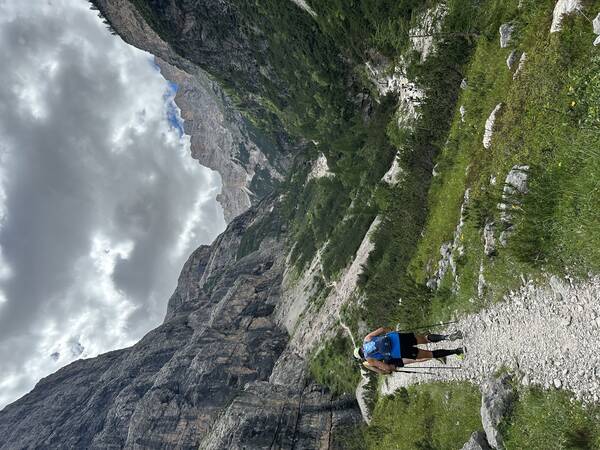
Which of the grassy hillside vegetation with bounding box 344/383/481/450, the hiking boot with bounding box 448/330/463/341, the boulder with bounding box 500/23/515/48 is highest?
the boulder with bounding box 500/23/515/48

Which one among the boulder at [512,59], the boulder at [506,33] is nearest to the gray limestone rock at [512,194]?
the boulder at [512,59]

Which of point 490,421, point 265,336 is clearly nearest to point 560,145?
point 490,421

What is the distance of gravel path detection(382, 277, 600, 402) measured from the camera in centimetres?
789

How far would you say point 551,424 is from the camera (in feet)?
28.0

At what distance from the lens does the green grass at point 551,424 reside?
7566 mm

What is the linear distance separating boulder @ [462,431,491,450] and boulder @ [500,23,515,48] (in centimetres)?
1439

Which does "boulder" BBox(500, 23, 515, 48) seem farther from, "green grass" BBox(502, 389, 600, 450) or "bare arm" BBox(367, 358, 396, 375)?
"green grass" BBox(502, 389, 600, 450)

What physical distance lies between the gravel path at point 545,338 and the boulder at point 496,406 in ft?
1.36

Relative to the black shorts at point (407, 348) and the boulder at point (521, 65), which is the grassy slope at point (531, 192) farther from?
the black shorts at point (407, 348)

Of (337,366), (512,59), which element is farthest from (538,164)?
(337,366)

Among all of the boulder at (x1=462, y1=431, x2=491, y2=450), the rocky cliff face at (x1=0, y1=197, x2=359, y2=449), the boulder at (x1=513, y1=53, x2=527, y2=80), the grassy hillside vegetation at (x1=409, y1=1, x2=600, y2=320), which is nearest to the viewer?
the grassy hillside vegetation at (x1=409, y1=1, x2=600, y2=320)

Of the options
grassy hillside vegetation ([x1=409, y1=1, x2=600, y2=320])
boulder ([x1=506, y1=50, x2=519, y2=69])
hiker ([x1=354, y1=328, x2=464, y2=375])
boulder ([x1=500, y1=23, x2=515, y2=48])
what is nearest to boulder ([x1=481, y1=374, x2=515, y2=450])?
grassy hillside vegetation ([x1=409, y1=1, x2=600, y2=320])

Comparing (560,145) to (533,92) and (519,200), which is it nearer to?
(519,200)

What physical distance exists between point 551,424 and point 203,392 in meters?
46.0
